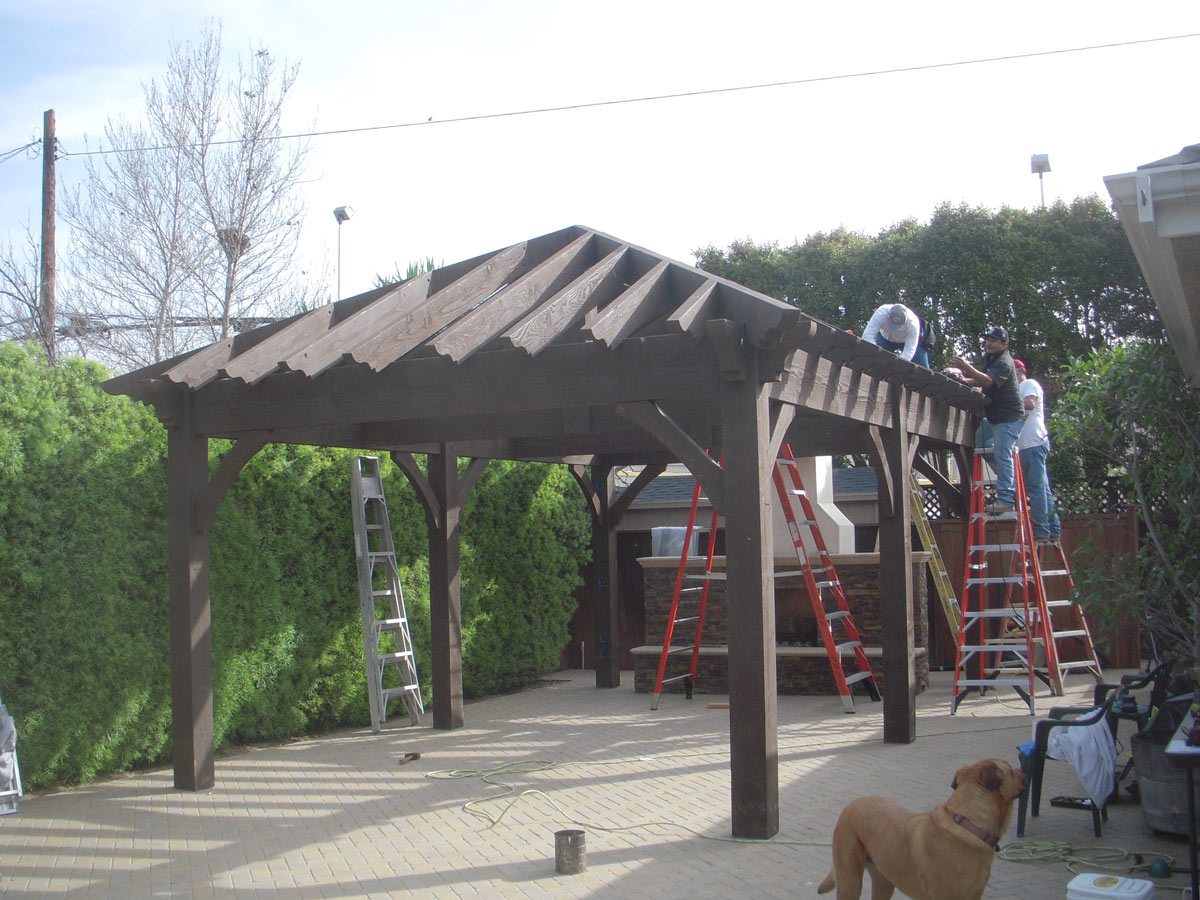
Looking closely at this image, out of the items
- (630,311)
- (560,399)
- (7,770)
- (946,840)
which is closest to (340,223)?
(560,399)

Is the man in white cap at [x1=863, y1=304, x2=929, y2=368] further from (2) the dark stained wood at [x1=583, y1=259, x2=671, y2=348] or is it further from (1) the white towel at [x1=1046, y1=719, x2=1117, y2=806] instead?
(1) the white towel at [x1=1046, y1=719, x2=1117, y2=806]

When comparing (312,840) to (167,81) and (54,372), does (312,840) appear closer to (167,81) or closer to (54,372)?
(54,372)

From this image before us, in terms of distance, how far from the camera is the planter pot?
18.5 ft

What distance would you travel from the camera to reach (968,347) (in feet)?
74.0

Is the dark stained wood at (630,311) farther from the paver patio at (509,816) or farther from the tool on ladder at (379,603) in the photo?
the tool on ladder at (379,603)

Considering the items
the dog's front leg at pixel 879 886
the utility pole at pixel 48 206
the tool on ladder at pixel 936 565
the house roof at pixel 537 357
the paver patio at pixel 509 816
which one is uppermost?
the utility pole at pixel 48 206

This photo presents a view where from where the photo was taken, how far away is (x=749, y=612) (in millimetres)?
6129

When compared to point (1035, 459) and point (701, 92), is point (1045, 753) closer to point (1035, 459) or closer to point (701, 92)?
point (1035, 459)

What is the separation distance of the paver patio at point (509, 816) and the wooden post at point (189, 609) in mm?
294

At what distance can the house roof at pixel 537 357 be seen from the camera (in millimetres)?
6156

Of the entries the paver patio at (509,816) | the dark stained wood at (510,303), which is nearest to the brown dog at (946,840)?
the paver patio at (509,816)

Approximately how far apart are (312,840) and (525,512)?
23.9 ft

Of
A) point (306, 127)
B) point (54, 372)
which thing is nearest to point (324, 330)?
point (54, 372)

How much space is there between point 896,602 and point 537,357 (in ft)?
13.1
